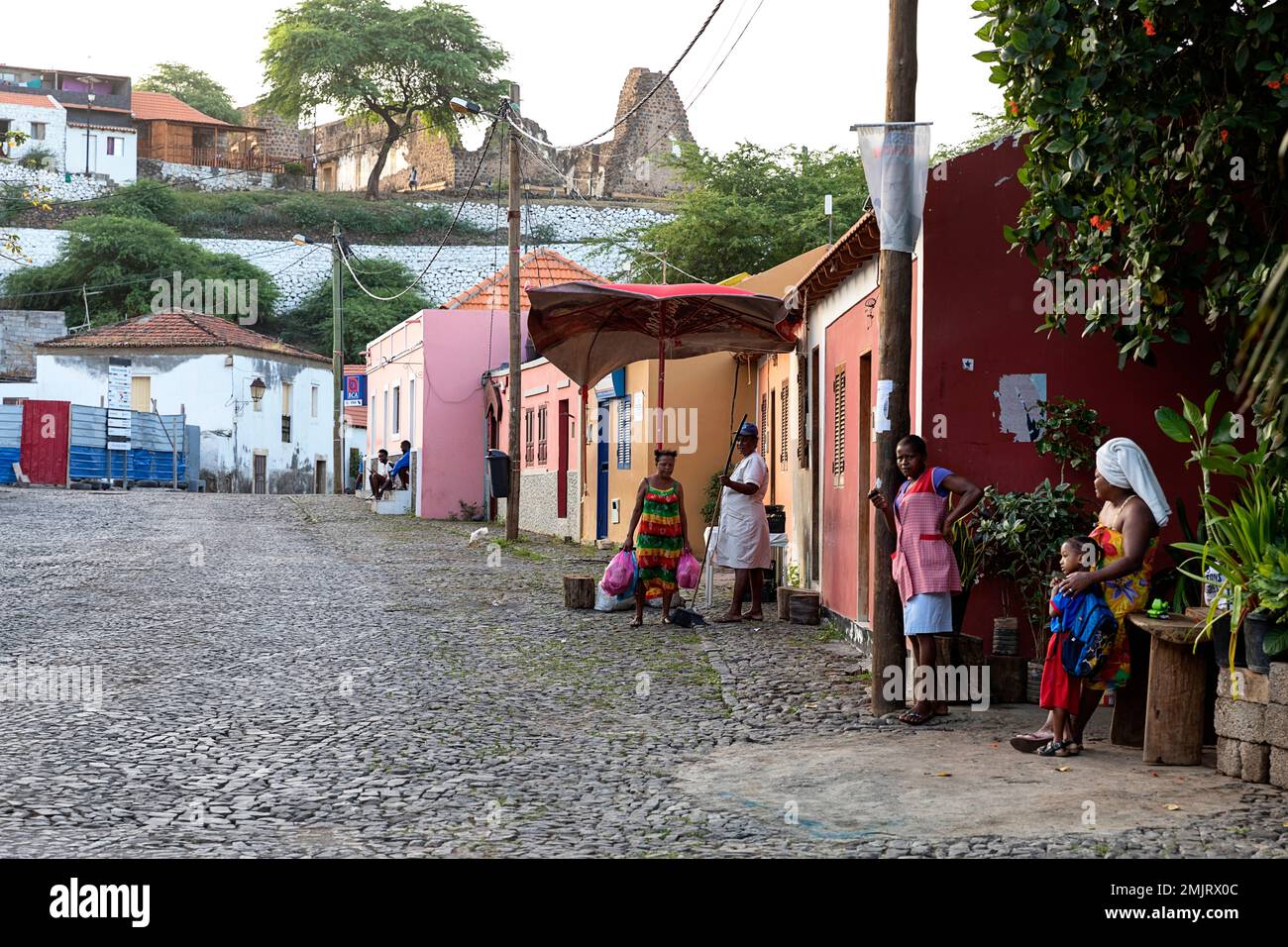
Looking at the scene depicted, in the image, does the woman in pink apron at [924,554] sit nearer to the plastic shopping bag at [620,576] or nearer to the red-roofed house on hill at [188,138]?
the plastic shopping bag at [620,576]

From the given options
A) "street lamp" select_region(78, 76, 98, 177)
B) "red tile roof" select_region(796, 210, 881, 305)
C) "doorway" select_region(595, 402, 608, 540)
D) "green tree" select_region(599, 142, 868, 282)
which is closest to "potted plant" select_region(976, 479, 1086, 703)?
"red tile roof" select_region(796, 210, 881, 305)

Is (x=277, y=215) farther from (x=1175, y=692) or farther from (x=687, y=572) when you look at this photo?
(x=1175, y=692)

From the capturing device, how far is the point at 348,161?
261ft

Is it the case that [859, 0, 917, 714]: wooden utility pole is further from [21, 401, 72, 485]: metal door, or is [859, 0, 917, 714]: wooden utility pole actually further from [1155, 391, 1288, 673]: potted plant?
[21, 401, 72, 485]: metal door

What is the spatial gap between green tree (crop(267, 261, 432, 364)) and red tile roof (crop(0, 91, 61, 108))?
1980 cm

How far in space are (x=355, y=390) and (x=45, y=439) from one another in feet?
26.4

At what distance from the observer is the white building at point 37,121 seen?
71625 mm

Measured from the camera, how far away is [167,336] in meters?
50.8

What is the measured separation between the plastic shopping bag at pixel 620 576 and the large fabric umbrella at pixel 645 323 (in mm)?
1324

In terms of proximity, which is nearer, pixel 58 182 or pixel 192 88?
pixel 58 182

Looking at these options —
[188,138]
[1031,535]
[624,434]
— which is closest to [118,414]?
[624,434]
